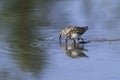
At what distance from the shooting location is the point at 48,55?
440 inches

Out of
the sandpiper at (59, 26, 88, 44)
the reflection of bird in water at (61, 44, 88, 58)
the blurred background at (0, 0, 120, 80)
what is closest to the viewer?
the blurred background at (0, 0, 120, 80)

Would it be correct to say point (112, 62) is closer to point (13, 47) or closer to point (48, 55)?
point (48, 55)

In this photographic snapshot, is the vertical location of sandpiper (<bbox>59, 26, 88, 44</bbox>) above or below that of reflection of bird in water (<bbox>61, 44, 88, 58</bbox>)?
above

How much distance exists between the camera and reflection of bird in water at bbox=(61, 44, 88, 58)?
1130 cm

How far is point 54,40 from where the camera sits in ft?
41.1

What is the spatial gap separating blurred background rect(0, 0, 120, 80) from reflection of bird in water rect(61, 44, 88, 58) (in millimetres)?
29

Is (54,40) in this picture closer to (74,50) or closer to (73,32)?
(73,32)

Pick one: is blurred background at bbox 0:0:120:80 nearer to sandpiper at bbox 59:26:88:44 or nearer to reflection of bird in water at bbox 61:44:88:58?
reflection of bird in water at bbox 61:44:88:58

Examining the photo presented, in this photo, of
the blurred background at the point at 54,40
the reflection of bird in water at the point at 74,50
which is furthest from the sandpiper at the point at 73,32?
the reflection of bird in water at the point at 74,50

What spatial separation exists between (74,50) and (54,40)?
0.84m

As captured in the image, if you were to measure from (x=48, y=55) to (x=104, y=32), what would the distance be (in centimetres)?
212

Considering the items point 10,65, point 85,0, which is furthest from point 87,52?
point 85,0

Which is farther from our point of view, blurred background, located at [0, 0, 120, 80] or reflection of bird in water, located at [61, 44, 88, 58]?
reflection of bird in water, located at [61, 44, 88, 58]

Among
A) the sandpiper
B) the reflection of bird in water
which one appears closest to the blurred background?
the reflection of bird in water
